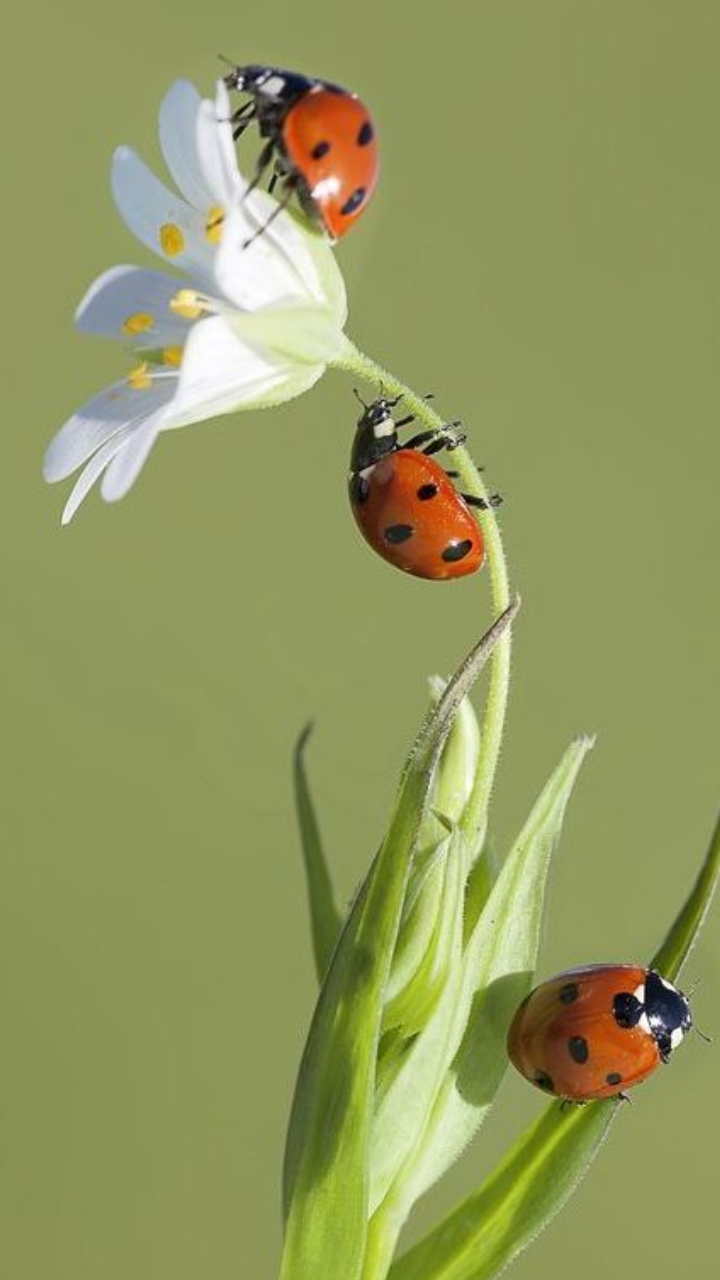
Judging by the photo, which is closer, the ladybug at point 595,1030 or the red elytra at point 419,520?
the ladybug at point 595,1030

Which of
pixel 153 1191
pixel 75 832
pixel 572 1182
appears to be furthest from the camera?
pixel 75 832

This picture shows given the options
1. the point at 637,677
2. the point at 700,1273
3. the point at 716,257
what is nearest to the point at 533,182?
the point at 716,257

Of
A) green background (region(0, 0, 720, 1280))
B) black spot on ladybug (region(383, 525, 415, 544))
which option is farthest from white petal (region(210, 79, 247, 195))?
green background (region(0, 0, 720, 1280))

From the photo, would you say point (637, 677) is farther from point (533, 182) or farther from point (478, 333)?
point (533, 182)

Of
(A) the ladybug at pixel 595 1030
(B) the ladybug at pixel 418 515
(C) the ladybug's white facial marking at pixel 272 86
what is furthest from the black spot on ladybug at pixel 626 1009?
(C) the ladybug's white facial marking at pixel 272 86

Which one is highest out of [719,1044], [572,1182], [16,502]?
[16,502]

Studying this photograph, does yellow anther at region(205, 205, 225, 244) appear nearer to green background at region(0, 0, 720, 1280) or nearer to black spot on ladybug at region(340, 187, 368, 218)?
black spot on ladybug at region(340, 187, 368, 218)

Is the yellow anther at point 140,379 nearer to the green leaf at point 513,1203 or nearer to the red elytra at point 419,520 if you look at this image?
the red elytra at point 419,520
